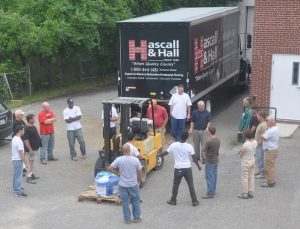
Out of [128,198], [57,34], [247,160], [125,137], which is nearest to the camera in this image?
[128,198]

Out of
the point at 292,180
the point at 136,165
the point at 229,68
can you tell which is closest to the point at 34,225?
the point at 136,165

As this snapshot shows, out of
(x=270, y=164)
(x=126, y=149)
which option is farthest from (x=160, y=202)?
(x=270, y=164)

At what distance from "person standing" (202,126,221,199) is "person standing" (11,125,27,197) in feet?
12.7

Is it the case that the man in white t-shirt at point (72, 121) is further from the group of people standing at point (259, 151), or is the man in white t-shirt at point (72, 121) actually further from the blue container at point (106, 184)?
the group of people standing at point (259, 151)

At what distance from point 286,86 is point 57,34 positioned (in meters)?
9.90

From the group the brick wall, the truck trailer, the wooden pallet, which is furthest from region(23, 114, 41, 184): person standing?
the brick wall

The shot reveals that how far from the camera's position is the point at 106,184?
11820 millimetres

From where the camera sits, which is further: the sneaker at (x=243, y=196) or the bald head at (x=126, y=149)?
the sneaker at (x=243, y=196)

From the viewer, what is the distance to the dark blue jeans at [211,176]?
11.9m

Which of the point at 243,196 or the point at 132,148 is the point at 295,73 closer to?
the point at 243,196

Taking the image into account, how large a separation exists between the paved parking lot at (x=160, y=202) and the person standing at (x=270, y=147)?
32cm

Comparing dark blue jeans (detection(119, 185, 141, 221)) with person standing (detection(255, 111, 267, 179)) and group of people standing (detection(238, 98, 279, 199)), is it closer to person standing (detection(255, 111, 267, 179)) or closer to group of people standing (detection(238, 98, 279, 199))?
group of people standing (detection(238, 98, 279, 199))

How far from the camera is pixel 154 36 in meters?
16.8

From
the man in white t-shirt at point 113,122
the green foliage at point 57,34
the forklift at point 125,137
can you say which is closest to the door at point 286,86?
the forklift at point 125,137
